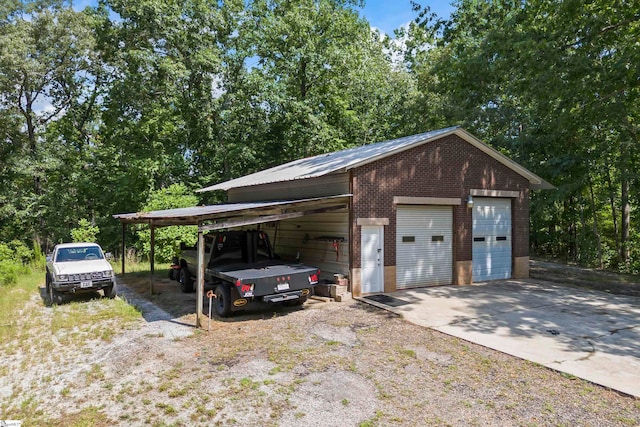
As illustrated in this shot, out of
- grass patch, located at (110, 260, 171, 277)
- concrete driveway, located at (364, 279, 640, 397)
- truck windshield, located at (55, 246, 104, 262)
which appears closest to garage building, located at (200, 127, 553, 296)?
concrete driveway, located at (364, 279, 640, 397)

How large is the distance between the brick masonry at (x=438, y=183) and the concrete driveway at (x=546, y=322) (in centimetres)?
170

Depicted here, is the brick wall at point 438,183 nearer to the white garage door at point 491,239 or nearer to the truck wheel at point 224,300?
the white garage door at point 491,239

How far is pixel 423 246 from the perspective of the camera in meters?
12.0

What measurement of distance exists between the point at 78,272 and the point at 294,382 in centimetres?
788

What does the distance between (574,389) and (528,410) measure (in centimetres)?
98

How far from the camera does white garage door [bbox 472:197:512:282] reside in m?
13.1

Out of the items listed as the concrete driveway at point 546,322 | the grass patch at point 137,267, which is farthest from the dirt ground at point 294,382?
the grass patch at point 137,267

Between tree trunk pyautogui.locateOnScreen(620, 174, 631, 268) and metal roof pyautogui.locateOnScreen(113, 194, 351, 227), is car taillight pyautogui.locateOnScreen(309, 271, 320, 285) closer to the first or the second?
metal roof pyautogui.locateOnScreen(113, 194, 351, 227)

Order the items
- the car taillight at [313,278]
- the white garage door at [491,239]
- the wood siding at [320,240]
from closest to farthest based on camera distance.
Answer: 1. the car taillight at [313,278]
2. the wood siding at [320,240]
3. the white garage door at [491,239]

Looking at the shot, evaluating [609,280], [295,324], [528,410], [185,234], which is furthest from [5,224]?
[609,280]

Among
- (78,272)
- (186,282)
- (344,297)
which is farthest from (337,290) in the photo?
(78,272)

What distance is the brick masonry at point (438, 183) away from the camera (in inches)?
428

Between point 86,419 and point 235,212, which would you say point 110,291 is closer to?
point 235,212

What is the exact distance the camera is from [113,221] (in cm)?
2447
